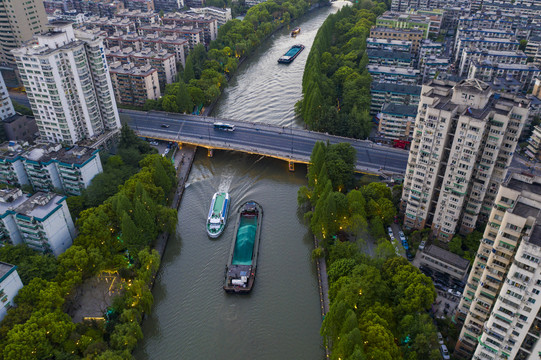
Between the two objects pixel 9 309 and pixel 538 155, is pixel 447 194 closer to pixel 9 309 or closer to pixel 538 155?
pixel 538 155

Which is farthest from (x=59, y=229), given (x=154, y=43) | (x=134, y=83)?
(x=154, y=43)

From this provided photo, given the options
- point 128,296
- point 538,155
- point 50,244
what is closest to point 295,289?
point 128,296

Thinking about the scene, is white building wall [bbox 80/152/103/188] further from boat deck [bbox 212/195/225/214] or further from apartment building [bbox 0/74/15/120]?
apartment building [bbox 0/74/15/120]

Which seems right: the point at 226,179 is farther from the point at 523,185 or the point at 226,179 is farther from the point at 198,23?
the point at 198,23

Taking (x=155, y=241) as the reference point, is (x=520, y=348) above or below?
above

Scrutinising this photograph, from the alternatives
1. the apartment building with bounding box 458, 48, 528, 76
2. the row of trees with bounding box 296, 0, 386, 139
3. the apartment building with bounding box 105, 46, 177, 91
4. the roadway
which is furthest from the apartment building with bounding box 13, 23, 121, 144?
the apartment building with bounding box 458, 48, 528, 76

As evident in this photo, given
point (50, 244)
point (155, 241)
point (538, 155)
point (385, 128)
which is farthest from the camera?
point (385, 128)
